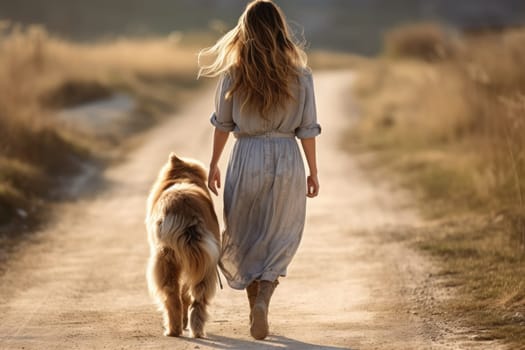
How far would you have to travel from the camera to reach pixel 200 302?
5.69 metres

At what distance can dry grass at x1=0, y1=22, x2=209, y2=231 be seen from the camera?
488 inches

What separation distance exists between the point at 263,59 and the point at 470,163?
7.34m

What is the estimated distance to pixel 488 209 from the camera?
33.7 ft

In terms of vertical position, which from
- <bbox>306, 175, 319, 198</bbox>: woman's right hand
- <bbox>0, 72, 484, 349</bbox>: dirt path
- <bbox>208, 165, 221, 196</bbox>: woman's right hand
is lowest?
<bbox>0, 72, 484, 349</bbox>: dirt path

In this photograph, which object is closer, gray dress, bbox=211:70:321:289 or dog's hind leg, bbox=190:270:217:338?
dog's hind leg, bbox=190:270:217:338

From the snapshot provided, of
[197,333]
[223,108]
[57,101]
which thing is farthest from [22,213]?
[57,101]

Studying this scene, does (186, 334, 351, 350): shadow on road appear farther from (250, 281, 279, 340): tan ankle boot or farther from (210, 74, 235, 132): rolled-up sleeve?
(210, 74, 235, 132): rolled-up sleeve

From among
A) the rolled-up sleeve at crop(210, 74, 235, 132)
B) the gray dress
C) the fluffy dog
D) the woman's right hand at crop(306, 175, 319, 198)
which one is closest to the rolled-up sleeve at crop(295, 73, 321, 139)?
the gray dress

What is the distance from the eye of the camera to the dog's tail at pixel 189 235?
555 cm

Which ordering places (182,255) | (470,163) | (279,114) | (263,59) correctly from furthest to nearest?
(470,163) → (279,114) → (263,59) → (182,255)

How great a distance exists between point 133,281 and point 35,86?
1131cm

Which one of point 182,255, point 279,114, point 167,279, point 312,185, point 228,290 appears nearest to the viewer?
point 182,255

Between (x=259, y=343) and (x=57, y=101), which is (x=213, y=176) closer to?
(x=259, y=343)

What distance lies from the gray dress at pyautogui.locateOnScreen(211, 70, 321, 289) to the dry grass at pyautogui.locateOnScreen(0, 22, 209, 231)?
15.9 feet
